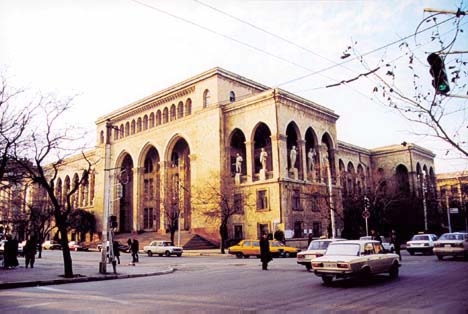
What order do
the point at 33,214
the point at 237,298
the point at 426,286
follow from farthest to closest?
the point at 33,214, the point at 426,286, the point at 237,298

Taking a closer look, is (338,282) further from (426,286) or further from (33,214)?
(33,214)

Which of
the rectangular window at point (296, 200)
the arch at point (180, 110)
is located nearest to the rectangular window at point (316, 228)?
the rectangular window at point (296, 200)

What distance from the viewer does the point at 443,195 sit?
5731cm

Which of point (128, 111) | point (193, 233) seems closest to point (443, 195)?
point (193, 233)

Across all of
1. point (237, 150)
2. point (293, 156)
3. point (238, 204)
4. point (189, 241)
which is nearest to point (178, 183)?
point (189, 241)

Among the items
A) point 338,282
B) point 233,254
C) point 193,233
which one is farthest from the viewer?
point 193,233

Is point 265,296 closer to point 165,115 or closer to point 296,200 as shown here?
point 296,200

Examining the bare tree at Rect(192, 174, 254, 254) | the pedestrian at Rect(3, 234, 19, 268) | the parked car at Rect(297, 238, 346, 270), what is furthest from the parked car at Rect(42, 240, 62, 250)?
the parked car at Rect(297, 238, 346, 270)

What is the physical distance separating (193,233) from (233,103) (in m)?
14.0

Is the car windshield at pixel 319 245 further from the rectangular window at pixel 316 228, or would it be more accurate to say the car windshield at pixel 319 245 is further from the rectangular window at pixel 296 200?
the rectangular window at pixel 316 228

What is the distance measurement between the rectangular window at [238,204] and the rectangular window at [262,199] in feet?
5.45

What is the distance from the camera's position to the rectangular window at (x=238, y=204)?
→ 37.8 m

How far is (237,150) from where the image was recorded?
1821 inches

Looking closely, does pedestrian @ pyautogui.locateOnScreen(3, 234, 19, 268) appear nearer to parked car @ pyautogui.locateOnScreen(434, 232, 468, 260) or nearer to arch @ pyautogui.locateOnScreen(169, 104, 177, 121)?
parked car @ pyautogui.locateOnScreen(434, 232, 468, 260)
